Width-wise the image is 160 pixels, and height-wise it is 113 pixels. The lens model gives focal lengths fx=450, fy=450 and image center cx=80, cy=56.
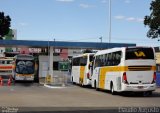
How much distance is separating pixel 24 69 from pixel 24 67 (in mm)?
251

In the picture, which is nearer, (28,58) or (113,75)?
(113,75)

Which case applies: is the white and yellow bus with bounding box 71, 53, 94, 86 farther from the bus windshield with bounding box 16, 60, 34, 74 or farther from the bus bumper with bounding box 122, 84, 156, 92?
the bus bumper with bounding box 122, 84, 156, 92

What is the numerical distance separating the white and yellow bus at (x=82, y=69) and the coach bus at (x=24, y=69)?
5.40m

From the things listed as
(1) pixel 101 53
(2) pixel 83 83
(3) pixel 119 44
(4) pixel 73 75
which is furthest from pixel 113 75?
(3) pixel 119 44

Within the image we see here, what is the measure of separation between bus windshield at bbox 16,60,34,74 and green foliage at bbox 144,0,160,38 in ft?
63.4

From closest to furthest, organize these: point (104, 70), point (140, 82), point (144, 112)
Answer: point (144, 112) < point (140, 82) < point (104, 70)

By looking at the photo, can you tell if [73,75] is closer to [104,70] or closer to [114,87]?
[104,70]

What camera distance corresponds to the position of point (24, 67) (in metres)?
51.8

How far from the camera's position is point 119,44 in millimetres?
64000

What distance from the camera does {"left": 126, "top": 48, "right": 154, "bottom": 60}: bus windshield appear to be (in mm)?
28750

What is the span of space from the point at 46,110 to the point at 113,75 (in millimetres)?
13152

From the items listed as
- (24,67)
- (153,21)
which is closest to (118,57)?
(24,67)

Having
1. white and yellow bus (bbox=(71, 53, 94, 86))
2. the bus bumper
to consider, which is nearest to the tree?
white and yellow bus (bbox=(71, 53, 94, 86))

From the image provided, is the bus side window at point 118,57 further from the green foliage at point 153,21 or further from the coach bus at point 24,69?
the green foliage at point 153,21
